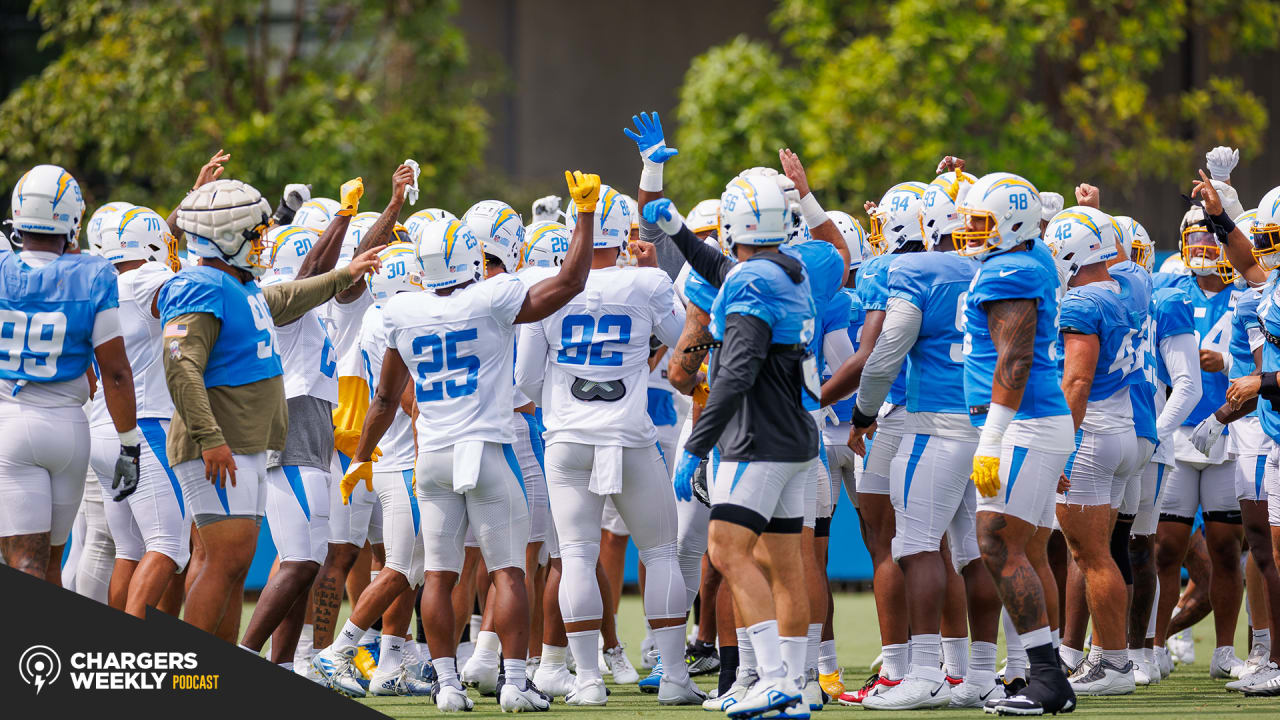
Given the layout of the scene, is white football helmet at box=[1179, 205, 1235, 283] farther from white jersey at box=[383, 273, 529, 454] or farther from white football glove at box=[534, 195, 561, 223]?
white jersey at box=[383, 273, 529, 454]

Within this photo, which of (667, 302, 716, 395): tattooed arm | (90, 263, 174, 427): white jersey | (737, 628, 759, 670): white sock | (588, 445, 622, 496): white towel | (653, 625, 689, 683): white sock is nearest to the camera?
(737, 628, 759, 670): white sock

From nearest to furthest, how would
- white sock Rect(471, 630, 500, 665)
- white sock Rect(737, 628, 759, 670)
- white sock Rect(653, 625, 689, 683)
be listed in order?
1. white sock Rect(737, 628, 759, 670)
2. white sock Rect(653, 625, 689, 683)
3. white sock Rect(471, 630, 500, 665)

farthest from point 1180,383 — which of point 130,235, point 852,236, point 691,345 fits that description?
point 130,235

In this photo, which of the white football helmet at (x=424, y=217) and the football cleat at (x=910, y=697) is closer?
the football cleat at (x=910, y=697)

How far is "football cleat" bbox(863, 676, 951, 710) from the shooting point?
7824mm

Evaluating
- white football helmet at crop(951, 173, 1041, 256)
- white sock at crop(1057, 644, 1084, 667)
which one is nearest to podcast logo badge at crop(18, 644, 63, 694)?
white football helmet at crop(951, 173, 1041, 256)

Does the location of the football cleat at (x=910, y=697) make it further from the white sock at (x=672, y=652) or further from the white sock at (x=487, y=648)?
the white sock at (x=487, y=648)

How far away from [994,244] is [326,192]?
41.3ft

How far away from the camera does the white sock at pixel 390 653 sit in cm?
877

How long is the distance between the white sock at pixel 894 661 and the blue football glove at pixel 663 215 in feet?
8.59

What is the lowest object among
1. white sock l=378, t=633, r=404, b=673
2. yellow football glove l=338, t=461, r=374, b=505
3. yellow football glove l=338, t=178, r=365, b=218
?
white sock l=378, t=633, r=404, b=673

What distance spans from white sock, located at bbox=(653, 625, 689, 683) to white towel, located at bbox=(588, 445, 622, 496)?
2.79 ft

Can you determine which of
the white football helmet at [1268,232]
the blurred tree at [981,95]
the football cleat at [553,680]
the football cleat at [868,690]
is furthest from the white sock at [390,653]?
the blurred tree at [981,95]

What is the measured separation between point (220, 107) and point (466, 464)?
42.5ft
